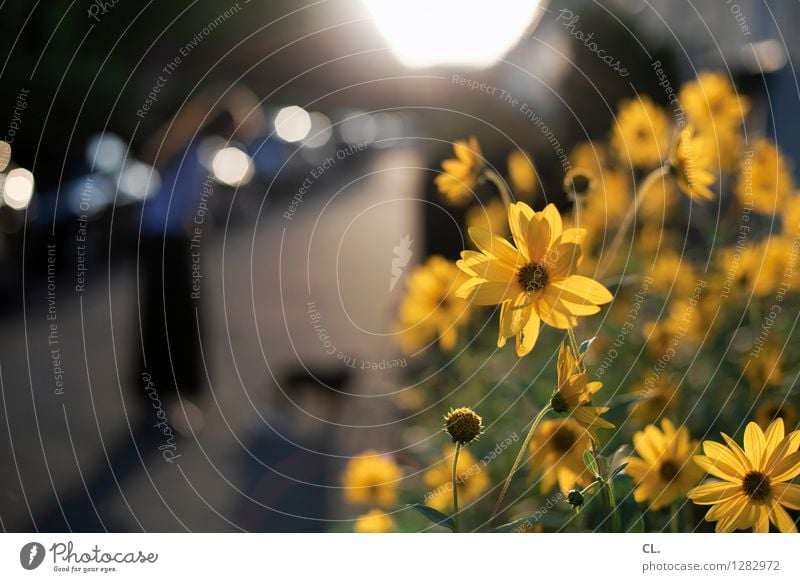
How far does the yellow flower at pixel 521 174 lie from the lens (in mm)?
1200

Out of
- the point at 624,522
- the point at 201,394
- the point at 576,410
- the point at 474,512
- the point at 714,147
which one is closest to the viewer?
the point at 576,410

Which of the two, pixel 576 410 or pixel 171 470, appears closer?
pixel 576 410

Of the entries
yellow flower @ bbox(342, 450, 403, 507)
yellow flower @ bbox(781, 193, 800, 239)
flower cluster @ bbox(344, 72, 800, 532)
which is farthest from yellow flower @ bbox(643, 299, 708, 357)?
yellow flower @ bbox(342, 450, 403, 507)

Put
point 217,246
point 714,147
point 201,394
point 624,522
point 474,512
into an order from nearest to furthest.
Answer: point 624,522
point 474,512
point 714,147
point 201,394
point 217,246

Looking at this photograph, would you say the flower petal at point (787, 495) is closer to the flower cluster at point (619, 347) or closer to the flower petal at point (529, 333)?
the flower cluster at point (619, 347)

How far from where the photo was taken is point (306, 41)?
943mm

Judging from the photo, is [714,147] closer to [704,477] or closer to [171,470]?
[704,477]

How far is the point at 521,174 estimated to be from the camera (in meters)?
1.20

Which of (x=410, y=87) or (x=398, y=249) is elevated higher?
(x=410, y=87)

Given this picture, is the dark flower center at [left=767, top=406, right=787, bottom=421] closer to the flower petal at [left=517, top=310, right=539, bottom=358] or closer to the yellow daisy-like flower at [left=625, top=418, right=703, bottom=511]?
the yellow daisy-like flower at [left=625, top=418, right=703, bottom=511]

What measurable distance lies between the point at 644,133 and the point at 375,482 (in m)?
0.72

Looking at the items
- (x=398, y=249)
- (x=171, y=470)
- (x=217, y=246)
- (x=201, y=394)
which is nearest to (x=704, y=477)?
(x=398, y=249)
